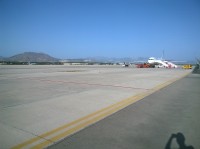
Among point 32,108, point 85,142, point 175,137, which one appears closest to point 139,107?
point 175,137

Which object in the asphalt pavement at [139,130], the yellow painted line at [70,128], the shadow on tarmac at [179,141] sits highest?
the yellow painted line at [70,128]

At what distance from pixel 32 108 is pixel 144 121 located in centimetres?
393

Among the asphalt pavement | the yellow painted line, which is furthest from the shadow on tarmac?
the yellow painted line

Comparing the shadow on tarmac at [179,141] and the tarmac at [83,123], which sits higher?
the tarmac at [83,123]

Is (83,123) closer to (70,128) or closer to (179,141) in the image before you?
(70,128)

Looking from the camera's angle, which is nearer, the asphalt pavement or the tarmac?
the asphalt pavement

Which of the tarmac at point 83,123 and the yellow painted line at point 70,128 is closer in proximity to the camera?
the yellow painted line at point 70,128

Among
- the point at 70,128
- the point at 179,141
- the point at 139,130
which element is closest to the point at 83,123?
the point at 70,128

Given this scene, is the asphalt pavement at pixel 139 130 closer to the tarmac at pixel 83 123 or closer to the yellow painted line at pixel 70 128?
the tarmac at pixel 83 123

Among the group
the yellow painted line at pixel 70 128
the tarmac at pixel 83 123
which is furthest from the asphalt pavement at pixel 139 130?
the yellow painted line at pixel 70 128

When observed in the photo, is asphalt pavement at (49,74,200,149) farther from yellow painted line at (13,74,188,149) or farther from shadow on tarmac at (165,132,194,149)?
yellow painted line at (13,74,188,149)

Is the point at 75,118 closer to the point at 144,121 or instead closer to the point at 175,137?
the point at 144,121

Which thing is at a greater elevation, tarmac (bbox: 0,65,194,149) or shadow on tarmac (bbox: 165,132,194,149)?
tarmac (bbox: 0,65,194,149)

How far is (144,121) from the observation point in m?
5.42
